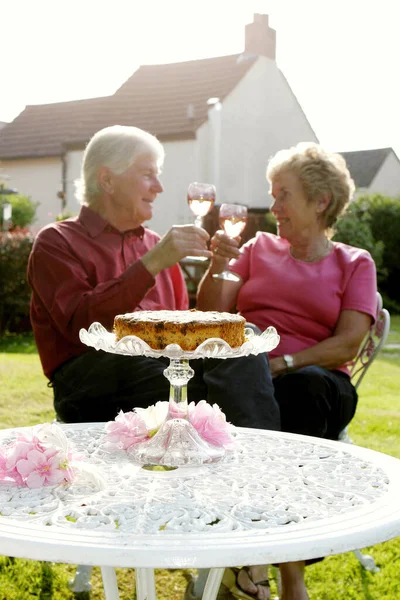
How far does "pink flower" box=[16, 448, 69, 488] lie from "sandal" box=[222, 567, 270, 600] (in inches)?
39.8

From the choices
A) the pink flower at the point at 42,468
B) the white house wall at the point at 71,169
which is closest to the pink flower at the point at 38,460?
the pink flower at the point at 42,468

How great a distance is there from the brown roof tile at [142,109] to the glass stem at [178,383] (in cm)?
1772

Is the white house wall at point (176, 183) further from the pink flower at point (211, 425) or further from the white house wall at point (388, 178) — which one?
the pink flower at point (211, 425)

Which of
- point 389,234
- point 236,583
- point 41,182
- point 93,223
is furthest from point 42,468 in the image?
point 41,182

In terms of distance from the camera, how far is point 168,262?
2764mm

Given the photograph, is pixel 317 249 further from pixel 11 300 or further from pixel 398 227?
pixel 398 227

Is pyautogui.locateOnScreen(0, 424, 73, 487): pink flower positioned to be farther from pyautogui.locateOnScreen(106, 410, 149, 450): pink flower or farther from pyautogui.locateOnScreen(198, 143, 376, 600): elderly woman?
pyautogui.locateOnScreen(198, 143, 376, 600): elderly woman

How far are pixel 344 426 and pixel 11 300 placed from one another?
8076mm

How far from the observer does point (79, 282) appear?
9.51ft

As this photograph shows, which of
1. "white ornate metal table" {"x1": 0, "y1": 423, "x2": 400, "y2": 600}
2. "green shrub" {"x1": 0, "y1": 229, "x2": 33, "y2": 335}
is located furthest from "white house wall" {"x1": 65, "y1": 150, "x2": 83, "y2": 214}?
"white ornate metal table" {"x1": 0, "y1": 423, "x2": 400, "y2": 600}

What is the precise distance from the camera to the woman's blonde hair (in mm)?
3432

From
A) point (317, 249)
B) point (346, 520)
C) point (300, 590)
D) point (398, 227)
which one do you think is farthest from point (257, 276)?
point (398, 227)

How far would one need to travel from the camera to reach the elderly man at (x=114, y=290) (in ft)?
7.93

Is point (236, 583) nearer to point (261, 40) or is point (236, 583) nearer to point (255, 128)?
point (255, 128)
